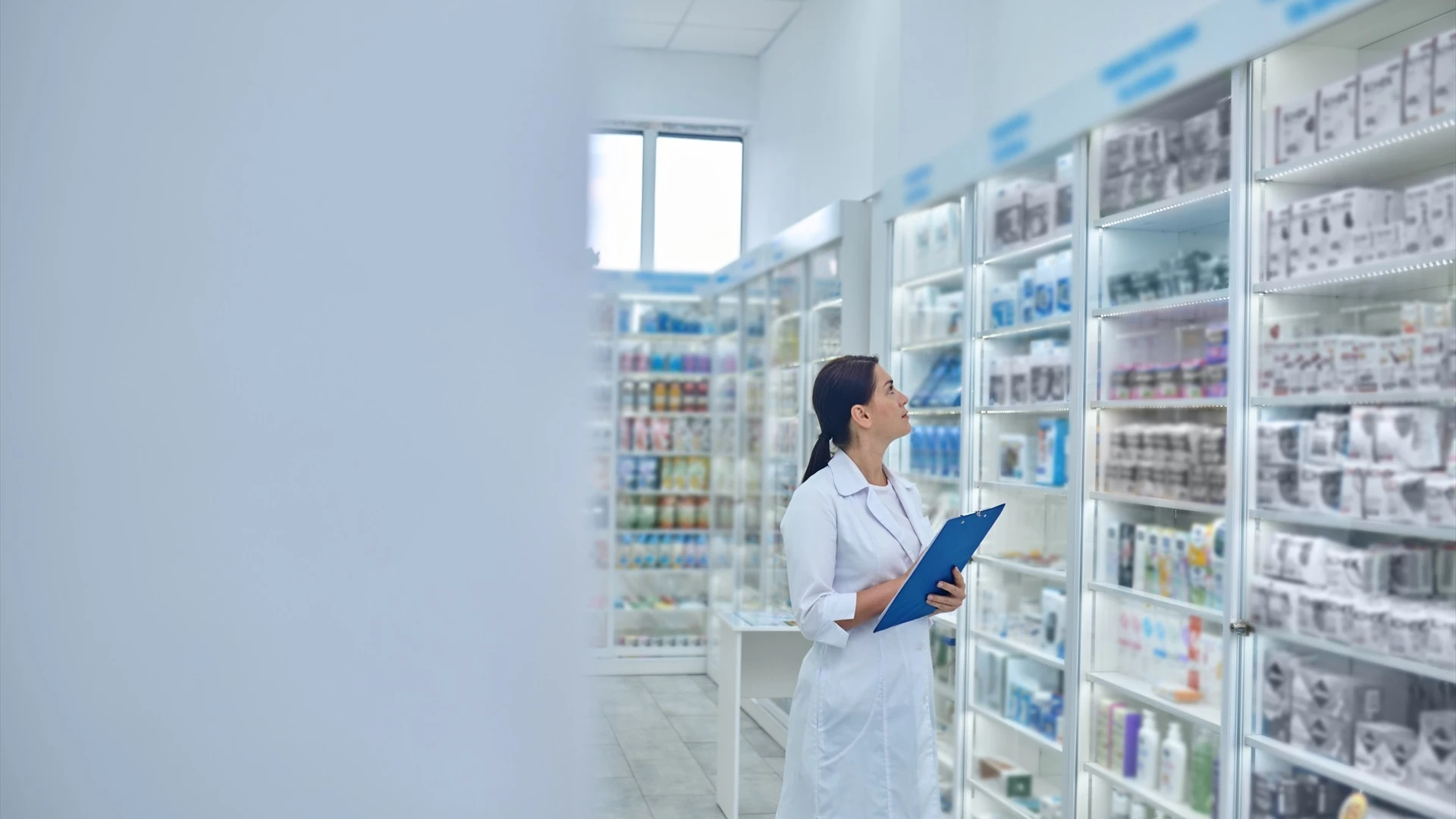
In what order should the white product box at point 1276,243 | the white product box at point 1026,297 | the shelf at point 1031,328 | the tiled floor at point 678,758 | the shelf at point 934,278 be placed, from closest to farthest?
the white product box at point 1276,243, the shelf at point 1031,328, the white product box at point 1026,297, the shelf at point 934,278, the tiled floor at point 678,758

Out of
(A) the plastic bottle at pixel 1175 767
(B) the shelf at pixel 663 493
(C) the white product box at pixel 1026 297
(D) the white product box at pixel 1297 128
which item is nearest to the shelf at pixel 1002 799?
(A) the plastic bottle at pixel 1175 767

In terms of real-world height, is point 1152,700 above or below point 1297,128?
below

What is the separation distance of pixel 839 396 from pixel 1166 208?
1631 mm

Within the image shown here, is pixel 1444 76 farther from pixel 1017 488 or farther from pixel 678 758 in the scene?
pixel 678 758

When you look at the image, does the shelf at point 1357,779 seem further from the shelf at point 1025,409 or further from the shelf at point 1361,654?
the shelf at point 1025,409

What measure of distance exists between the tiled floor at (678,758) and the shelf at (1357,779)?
2.34 m

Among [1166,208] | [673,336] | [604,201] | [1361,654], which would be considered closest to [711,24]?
[673,336]

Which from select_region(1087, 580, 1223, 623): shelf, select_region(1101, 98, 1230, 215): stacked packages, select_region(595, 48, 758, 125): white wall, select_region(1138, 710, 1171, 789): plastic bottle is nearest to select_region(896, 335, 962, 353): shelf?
select_region(1101, 98, 1230, 215): stacked packages

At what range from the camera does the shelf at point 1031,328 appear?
14.3 ft

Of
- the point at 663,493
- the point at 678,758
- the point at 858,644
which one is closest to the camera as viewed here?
the point at 858,644

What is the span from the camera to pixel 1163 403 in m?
3.72

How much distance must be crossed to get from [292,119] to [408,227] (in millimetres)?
71

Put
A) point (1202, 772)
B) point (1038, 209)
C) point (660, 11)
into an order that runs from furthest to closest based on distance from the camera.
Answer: point (660, 11), point (1038, 209), point (1202, 772)

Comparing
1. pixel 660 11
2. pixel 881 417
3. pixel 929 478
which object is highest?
pixel 660 11
